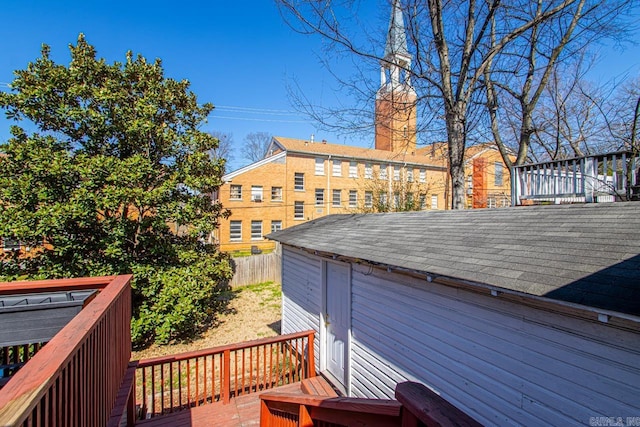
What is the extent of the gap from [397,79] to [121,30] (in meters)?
9.87

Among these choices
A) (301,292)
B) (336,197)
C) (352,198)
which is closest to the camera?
(301,292)

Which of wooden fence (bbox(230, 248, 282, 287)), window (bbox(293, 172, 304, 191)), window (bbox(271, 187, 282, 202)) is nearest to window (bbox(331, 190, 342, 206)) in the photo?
window (bbox(293, 172, 304, 191))

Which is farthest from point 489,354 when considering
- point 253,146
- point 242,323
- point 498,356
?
point 253,146

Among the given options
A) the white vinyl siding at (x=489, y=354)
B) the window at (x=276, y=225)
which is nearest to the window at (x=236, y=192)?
the window at (x=276, y=225)

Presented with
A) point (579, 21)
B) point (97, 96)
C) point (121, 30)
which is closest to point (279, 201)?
point (121, 30)

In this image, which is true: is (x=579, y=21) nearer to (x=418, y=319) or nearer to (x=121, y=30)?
(x=418, y=319)

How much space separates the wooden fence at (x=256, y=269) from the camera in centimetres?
1489

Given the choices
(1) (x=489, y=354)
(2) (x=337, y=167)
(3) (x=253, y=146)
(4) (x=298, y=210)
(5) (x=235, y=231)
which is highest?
(3) (x=253, y=146)

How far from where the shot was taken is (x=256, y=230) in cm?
2294

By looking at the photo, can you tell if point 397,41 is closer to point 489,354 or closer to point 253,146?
point 489,354

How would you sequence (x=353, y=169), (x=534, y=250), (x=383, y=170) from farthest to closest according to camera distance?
(x=383, y=170) → (x=353, y=169) → (x=534, y=250)

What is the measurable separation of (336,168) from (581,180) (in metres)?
20.6

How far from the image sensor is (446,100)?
31.3 ft

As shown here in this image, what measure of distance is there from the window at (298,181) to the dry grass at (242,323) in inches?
465
